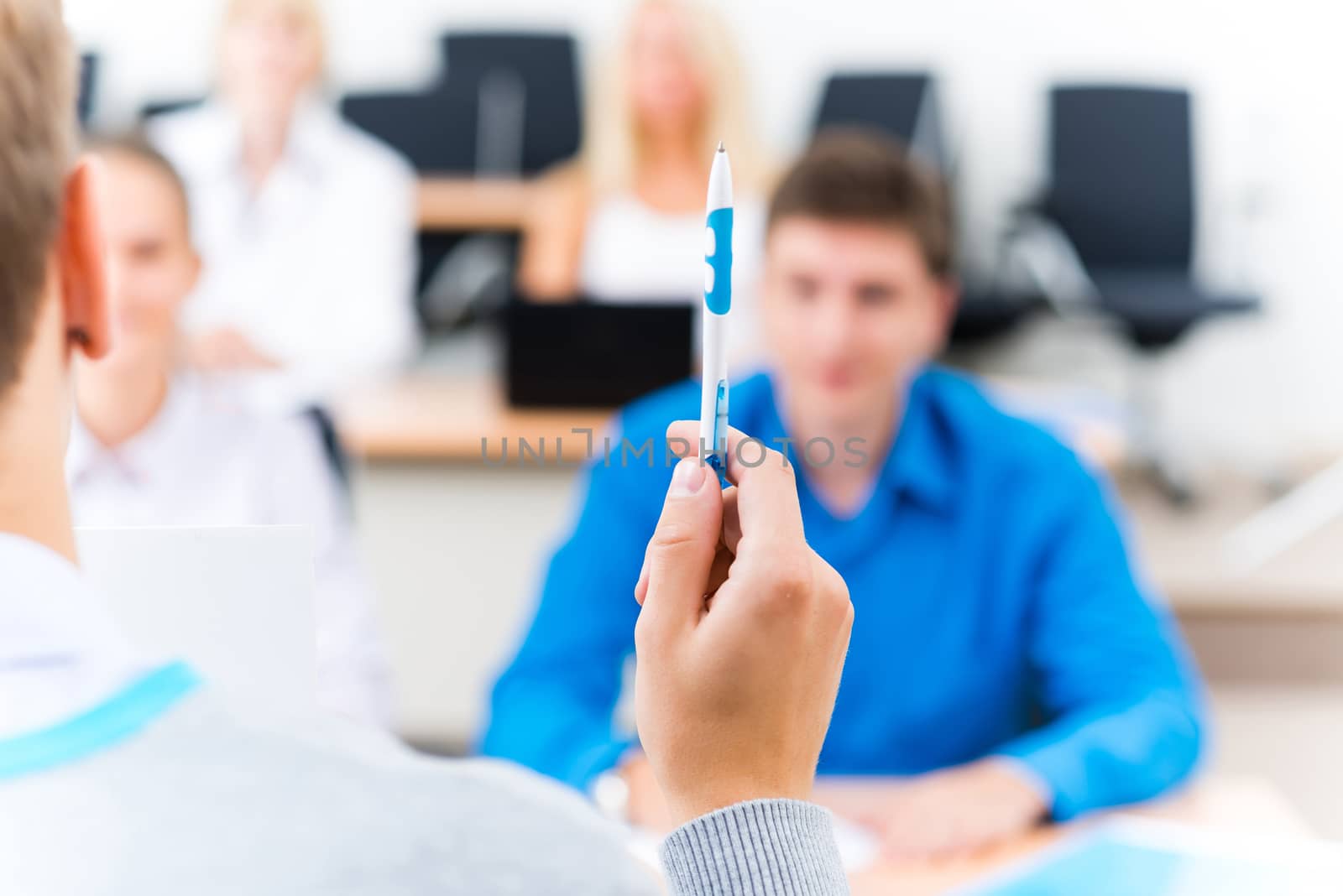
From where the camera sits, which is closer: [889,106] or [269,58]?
[269,58]

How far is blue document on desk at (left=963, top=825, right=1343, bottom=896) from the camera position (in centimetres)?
70

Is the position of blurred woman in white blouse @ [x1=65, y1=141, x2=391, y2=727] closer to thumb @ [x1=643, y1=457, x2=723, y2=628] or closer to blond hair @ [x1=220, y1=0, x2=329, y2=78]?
thumb @ [x1=643, y1=457, x2=723, y2=628]

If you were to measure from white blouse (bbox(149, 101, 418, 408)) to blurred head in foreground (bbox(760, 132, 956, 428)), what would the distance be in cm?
36

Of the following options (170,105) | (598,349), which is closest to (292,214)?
(598,349)

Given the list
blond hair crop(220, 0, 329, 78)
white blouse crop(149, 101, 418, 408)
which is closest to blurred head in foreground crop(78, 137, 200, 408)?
white blouse crop(149, 101, 418, 408)

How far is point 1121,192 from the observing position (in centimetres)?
350

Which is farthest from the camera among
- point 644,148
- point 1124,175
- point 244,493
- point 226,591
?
point 1124,175

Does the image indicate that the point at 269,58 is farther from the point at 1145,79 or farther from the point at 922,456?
the point at 1145,79

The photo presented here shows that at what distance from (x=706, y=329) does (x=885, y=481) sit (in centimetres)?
44

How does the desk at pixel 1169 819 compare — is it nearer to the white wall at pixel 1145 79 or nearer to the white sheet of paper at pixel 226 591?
the white sheet of paper at pixel 226 591

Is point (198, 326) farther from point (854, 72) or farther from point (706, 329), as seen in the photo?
point (854, 72)

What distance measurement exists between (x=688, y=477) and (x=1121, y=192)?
342 centimetres

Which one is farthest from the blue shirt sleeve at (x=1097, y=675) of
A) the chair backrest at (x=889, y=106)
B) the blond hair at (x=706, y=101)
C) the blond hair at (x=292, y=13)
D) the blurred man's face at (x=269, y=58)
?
the chair backrest at (x=889, y=106)

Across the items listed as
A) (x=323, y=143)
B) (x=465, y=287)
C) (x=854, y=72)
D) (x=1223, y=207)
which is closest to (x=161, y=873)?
(x=323, y=143)
